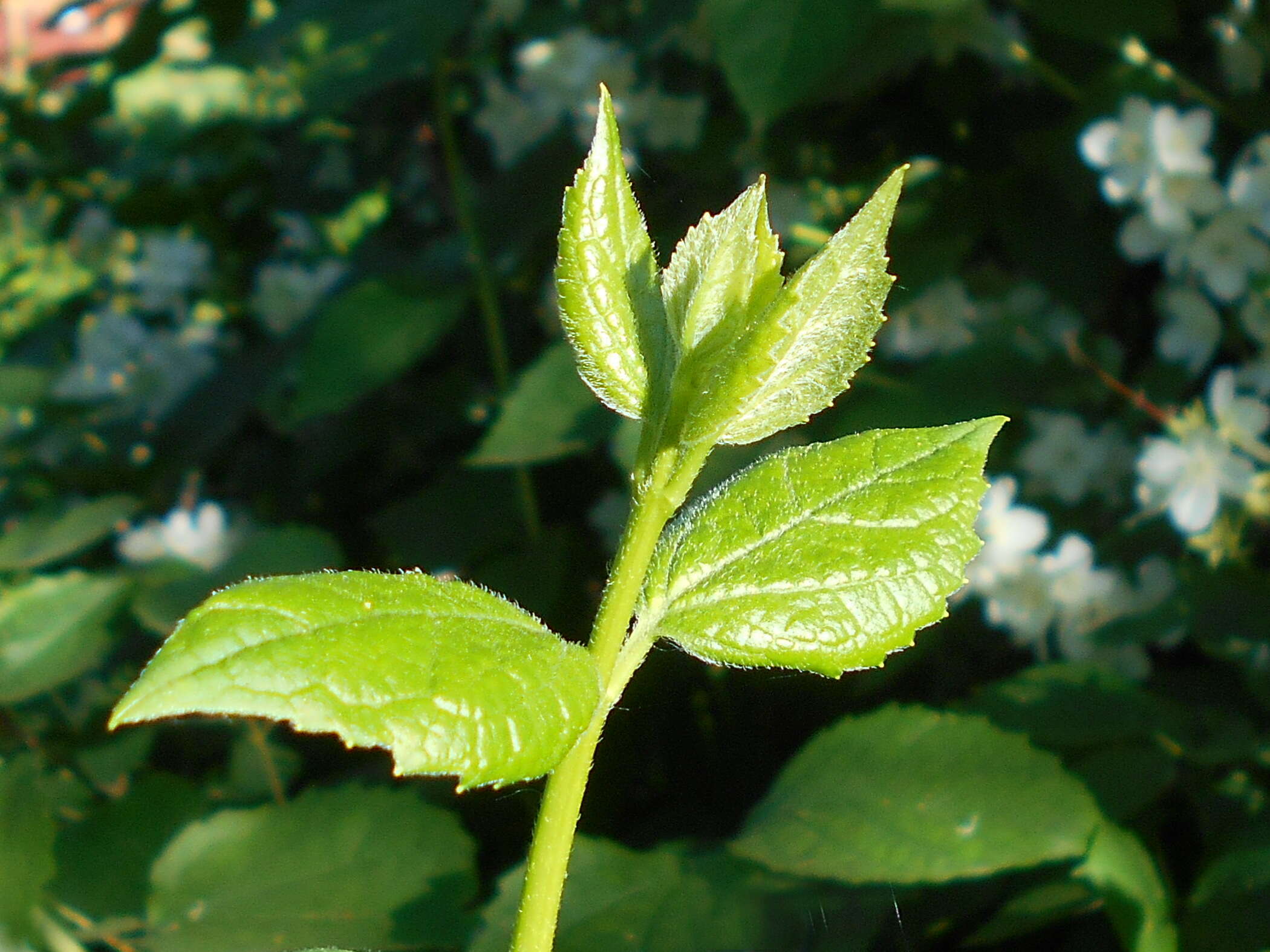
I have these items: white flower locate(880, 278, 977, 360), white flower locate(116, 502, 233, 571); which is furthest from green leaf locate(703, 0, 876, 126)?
white flower locate(116, 502, 233, 571)

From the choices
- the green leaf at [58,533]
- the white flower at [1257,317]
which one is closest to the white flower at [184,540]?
the green leaf at [58,533]

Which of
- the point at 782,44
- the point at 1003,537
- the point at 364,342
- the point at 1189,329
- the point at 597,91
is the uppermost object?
the point at 782,44

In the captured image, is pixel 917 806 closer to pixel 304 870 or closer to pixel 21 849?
pixel 304 870

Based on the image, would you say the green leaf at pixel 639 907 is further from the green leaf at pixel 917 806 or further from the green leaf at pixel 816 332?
the green leaf at pixel 816 332

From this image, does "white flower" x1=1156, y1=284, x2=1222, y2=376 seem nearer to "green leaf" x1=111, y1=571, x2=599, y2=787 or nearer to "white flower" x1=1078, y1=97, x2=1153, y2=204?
"white flower" x1=1078, y1=97, x2=1153, y2=204

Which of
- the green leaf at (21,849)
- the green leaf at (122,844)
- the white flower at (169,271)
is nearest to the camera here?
the green leaf at (21,849)

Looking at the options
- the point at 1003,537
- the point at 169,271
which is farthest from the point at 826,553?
the point at 169,271
